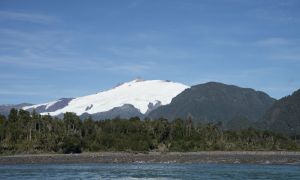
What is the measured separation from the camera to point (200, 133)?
19638 cm

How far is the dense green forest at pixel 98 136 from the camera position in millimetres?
161375

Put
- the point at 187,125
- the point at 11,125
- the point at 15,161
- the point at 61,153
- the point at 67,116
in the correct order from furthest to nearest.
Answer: the point at 187,125 < the point at 67,116 < the point at 11,125 < the point at 61,153 < the point at 15,161

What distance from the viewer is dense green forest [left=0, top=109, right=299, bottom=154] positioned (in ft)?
529

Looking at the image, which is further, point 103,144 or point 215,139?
point 215,139

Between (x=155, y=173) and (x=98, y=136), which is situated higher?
(x=98, y=136)

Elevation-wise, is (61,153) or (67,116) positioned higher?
(67,116)

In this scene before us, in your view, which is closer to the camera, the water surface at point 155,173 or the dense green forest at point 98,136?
the water surface at point 155,173

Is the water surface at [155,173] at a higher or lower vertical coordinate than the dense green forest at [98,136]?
lower

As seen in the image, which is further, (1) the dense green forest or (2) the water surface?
(1) the dense green forest

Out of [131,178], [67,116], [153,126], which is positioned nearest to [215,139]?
[153,126]

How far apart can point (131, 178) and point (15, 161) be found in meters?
59.1

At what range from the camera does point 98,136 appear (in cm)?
17562

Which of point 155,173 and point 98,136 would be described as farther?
point 98,136

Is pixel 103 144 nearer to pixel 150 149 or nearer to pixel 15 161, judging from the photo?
pixel 150 149
